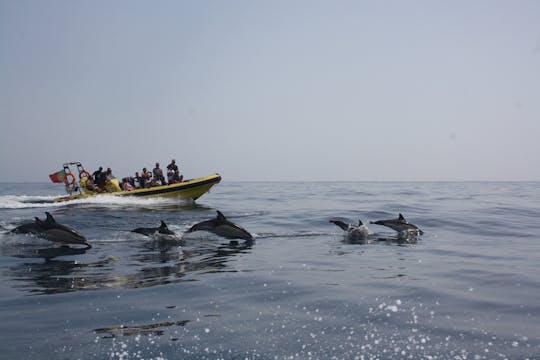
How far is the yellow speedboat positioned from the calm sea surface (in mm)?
15637

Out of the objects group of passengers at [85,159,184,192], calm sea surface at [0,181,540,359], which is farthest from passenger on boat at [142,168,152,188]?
calm sea surface at [0,181,540,359]

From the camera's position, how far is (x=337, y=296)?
754cm

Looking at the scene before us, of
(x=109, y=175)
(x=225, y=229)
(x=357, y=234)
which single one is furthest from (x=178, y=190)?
(x=357, y=234)

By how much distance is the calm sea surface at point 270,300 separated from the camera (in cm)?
530

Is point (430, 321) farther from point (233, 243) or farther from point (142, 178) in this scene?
point (142, 178)

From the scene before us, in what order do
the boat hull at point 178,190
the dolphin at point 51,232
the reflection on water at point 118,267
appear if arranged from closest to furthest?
the reflection on water at point 118,267 → the dolphin at point 51,232 → the boat hull at point 178,190

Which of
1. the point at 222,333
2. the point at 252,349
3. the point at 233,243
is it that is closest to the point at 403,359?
the point at 252,349

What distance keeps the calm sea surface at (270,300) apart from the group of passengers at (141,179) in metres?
17.3

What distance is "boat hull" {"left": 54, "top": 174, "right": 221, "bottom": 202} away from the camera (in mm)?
30188

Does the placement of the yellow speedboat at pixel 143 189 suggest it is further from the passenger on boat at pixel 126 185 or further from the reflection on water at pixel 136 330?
the reflection on water at pixel 136 330

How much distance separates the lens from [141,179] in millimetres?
→ 31984

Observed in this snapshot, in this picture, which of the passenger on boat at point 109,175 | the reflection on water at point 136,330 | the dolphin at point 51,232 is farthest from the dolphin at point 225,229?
the passenger on boat at point 109,175

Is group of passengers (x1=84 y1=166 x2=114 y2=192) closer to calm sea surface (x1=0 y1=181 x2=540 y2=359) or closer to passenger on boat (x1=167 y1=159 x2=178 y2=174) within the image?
passenger on boat (x1=167 y1=159 x2=178 y2=174)

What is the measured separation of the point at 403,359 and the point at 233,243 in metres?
9.60
